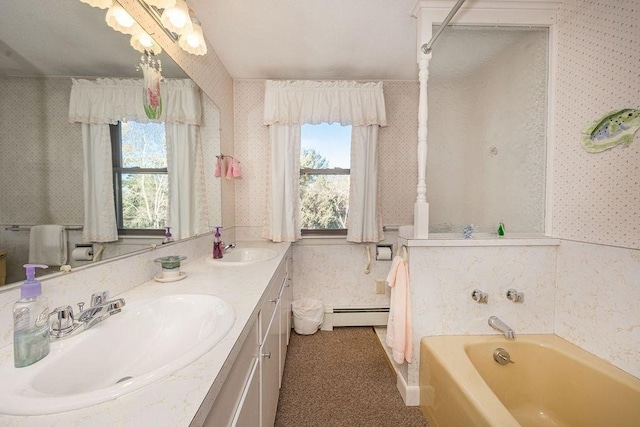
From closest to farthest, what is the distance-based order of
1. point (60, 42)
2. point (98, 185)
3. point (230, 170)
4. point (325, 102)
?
point (60, 42), point (98, 185), point (230, 170), point (325, 102)

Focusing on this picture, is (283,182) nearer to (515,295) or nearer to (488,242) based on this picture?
(488,242)

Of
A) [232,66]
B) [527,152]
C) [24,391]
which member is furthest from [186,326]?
[232,66]

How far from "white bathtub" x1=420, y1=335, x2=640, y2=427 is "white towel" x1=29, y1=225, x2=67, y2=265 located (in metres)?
1.50

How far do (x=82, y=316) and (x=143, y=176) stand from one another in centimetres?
66

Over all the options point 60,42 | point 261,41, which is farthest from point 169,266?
point 261,41

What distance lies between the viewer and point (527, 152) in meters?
1.56

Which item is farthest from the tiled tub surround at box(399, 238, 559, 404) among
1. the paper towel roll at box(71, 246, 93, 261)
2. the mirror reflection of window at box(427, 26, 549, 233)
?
the paper towel roll at box(71, 246, 93, 261)

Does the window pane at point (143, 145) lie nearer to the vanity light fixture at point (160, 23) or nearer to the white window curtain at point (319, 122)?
the vanity light fixture at point (160, 23)

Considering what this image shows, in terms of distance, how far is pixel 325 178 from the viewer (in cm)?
249

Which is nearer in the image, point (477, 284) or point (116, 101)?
point (116, 101)

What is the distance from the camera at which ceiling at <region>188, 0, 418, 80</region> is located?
1538mm

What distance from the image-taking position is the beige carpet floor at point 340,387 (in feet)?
4.50

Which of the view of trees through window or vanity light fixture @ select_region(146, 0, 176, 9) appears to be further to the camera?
vanity light fixture @ select_region(146, 0, 176, 9)

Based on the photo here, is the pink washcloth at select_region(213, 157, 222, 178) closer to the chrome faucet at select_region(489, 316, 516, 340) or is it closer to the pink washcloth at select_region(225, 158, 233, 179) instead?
the pink washcloth at select_region(225, 158, 233, 179)
